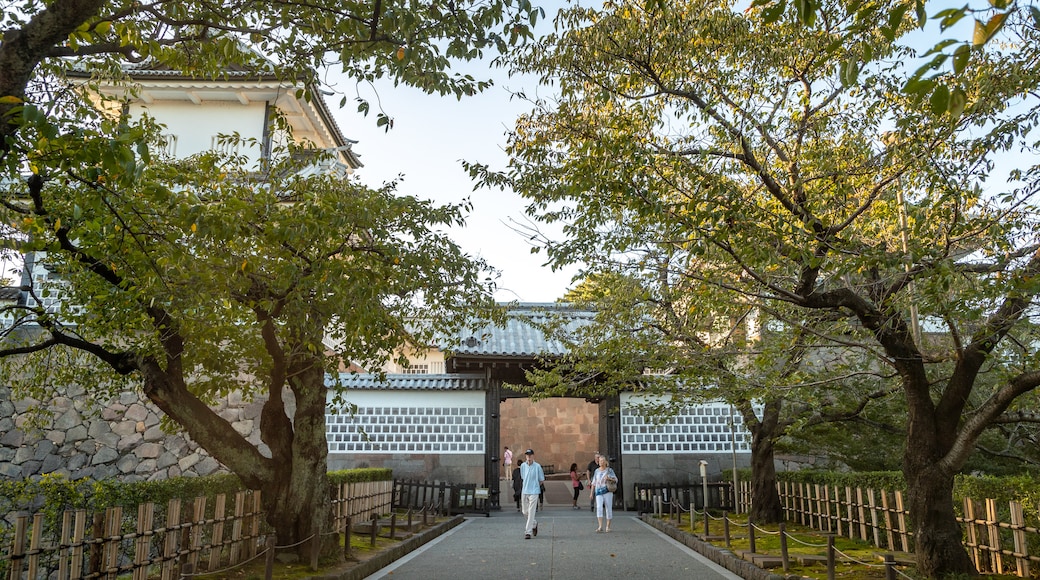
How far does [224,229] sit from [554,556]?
771 centimetres

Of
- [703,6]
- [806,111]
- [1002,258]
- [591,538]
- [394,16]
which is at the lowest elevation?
[591,538]

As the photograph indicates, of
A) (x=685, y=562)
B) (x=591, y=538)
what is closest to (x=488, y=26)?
(x=685, y=562)

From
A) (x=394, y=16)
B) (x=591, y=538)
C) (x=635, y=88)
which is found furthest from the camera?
(x=591, y=538)

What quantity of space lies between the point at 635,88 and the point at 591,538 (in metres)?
8.79

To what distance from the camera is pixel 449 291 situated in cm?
980

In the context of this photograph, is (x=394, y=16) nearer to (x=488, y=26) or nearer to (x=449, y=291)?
(x=488, y=26)

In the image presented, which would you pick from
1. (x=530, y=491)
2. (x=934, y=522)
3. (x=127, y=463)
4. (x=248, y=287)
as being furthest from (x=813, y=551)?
(x=127, y=463)

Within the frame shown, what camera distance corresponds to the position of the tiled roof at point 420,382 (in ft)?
68.2

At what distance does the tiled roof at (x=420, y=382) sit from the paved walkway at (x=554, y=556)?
4471 millimetres

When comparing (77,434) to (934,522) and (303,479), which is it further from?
(934,522)

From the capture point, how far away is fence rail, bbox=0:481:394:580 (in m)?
5.88

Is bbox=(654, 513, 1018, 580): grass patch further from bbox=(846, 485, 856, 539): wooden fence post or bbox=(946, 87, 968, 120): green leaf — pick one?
bbox=(946, 87, 968, 120): green leaf

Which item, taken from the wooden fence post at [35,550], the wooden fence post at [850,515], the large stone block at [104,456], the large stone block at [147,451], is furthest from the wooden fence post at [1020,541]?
the large stone block at [104,456]

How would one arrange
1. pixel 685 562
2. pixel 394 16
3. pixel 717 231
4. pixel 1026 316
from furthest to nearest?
pixel 685 562 < pixel 1026 316 < pixel 717 231 < pixel 394 16
